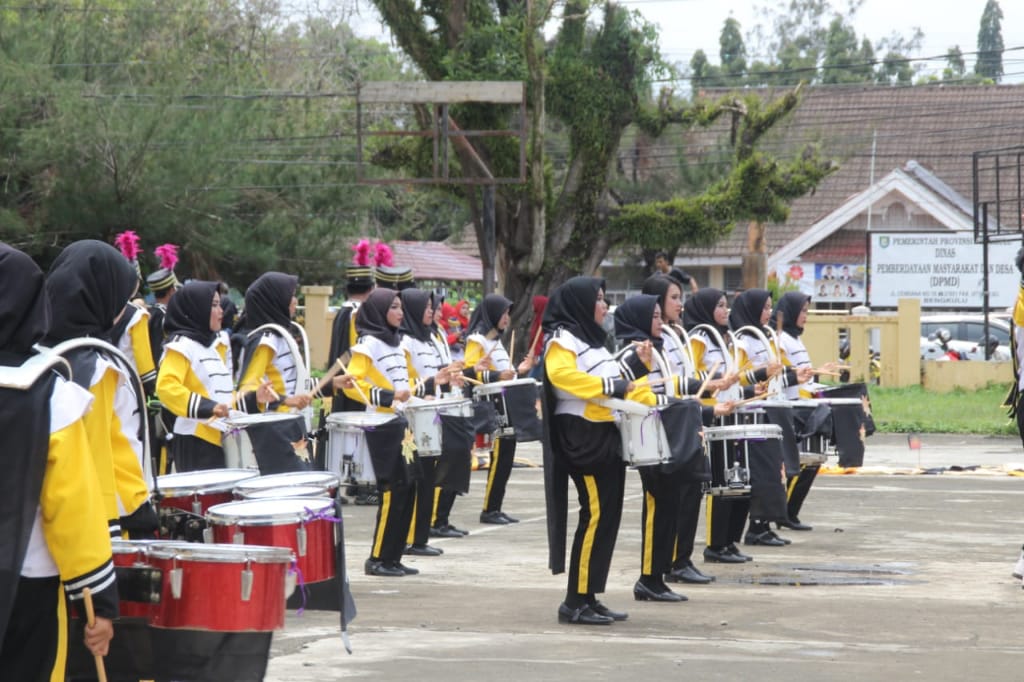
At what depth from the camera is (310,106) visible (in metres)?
39.5

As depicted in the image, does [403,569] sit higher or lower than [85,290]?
lower

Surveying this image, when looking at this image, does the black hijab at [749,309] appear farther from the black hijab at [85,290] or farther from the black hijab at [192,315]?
the black hijab at [85,290]

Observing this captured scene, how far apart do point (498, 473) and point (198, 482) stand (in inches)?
290

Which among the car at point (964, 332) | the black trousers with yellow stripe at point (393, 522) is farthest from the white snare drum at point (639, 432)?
the car at point (964, 332)

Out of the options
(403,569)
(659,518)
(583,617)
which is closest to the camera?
(583,617)

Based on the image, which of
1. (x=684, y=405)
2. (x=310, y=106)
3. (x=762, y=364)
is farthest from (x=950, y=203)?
(x=684, y=405)

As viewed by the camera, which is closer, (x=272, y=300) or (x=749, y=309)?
(x=272, y=300)

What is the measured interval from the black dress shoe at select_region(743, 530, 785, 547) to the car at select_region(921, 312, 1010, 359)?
888 inches

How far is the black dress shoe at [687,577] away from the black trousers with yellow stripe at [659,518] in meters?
0.87

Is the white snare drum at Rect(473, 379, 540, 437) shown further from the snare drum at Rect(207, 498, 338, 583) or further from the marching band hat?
the snare drum at Rect(207, 498, 338, 583)

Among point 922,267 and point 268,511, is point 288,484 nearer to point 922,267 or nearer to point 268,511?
point 268,511

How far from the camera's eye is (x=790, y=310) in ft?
46.3

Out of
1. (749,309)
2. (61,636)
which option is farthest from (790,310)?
(61,636)

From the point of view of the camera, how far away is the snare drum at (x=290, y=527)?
273 inches
